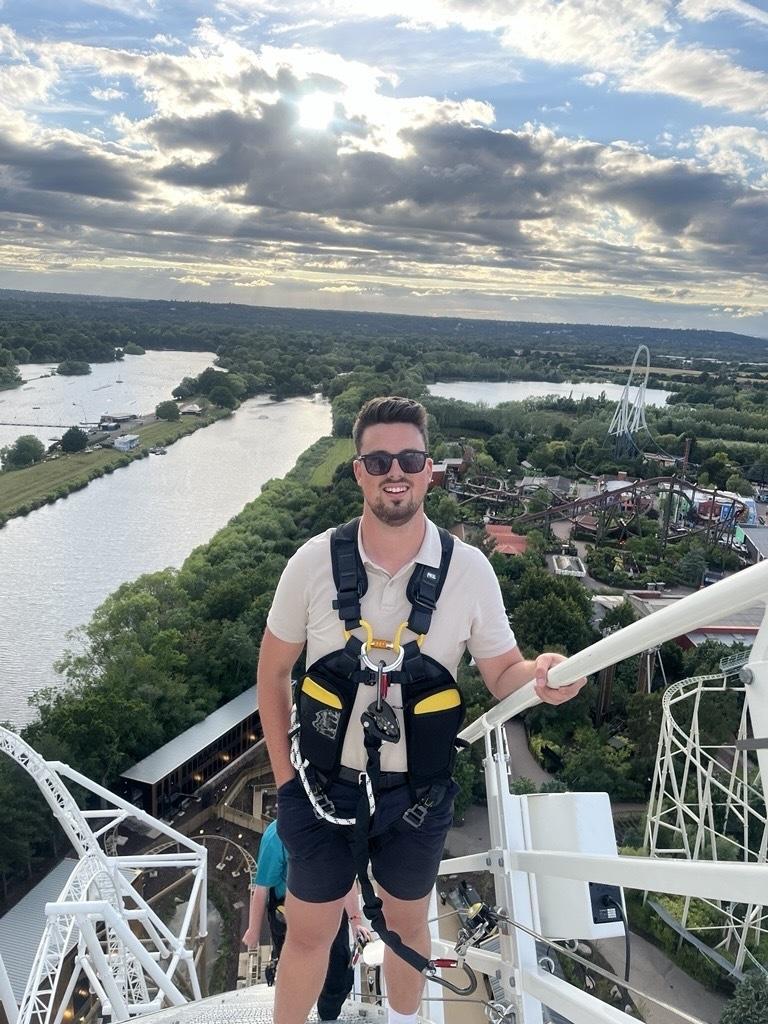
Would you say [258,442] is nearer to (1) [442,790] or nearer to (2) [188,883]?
(2) [188,883]

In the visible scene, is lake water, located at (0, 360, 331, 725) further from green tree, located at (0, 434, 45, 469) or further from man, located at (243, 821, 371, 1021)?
man, located at (243, 821, 371, 1021)

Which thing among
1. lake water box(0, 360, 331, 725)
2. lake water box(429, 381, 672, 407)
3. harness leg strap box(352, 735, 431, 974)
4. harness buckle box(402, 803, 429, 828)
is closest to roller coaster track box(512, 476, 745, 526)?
lake water box(0, 360, 331, 725)

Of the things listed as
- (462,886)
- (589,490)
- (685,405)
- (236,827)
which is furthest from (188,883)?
(685,405)

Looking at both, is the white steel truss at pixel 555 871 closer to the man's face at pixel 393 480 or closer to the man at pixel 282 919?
the man at pixel 282 919

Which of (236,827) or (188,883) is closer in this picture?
(188,883)

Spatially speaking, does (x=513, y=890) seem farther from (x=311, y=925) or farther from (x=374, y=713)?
(x=374, y=713)

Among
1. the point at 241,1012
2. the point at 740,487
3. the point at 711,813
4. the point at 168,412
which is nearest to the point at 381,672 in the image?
the point at 241,1012
